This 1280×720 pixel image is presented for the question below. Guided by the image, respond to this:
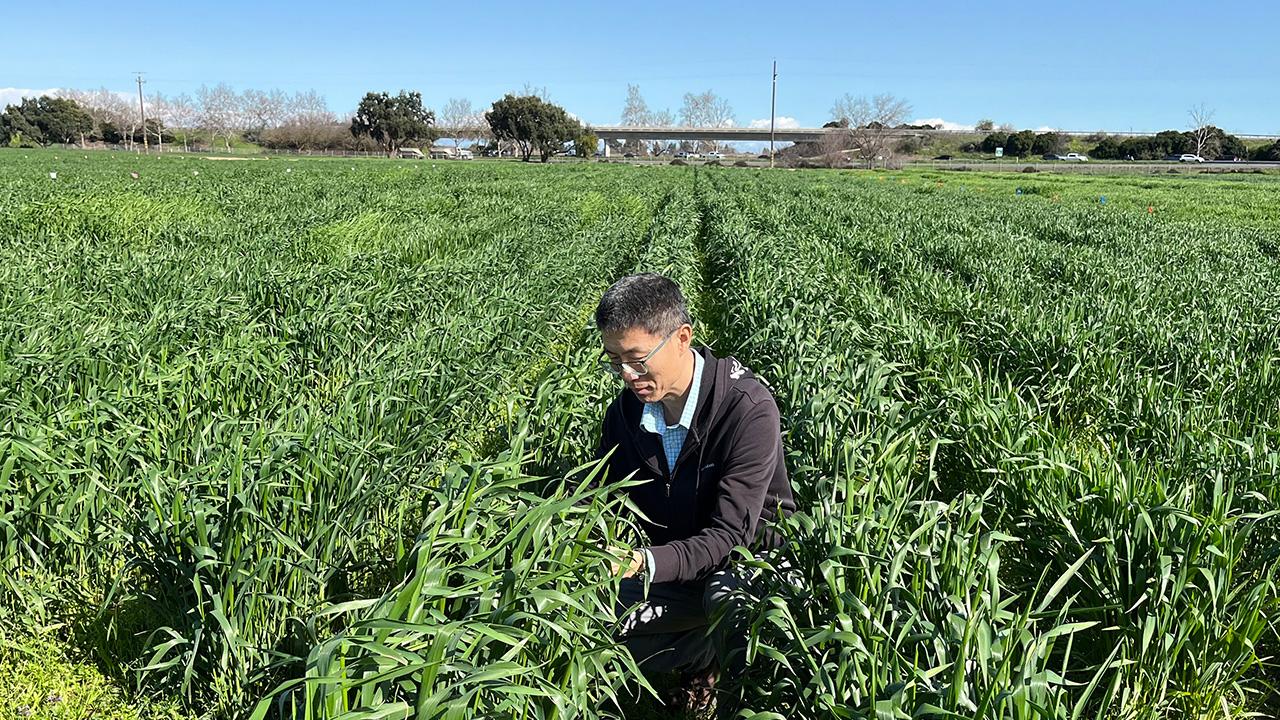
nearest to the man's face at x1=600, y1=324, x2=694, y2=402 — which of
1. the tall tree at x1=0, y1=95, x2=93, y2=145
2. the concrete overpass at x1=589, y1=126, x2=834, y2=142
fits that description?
the tall tree at x1=0, y1=95, x2=93, y2=145

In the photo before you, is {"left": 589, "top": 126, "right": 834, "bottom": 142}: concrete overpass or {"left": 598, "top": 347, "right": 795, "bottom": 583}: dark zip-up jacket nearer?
{"left": 598, "top": 347, "right": 795, "bottom": 583}: dark zip-up jacket

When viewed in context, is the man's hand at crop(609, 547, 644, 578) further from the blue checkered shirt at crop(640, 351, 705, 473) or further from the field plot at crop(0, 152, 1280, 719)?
the blue checkered shirt at crop(640, 351, 705, 473)

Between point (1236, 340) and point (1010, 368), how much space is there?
158cm

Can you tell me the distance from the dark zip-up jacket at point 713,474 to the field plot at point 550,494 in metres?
0.20

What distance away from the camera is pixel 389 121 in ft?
260

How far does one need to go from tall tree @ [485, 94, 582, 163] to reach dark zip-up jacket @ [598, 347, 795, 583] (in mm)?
77888

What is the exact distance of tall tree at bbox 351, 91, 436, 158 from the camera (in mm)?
79188

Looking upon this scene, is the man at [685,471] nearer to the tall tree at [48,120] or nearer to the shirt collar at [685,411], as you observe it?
the shirt collar at [685,411]

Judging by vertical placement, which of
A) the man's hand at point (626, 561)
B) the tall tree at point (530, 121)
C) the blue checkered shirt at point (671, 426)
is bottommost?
the man's hand at point (626, 561)

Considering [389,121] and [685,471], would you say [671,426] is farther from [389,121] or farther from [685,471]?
[389,121]

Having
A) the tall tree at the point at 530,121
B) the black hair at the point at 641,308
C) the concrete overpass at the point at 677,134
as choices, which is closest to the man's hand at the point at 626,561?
the black hair at the point at 641,308

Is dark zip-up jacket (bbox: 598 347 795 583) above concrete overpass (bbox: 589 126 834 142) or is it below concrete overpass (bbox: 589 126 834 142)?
below

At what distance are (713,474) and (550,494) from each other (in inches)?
33.1

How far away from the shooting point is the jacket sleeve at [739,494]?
2.46 m
